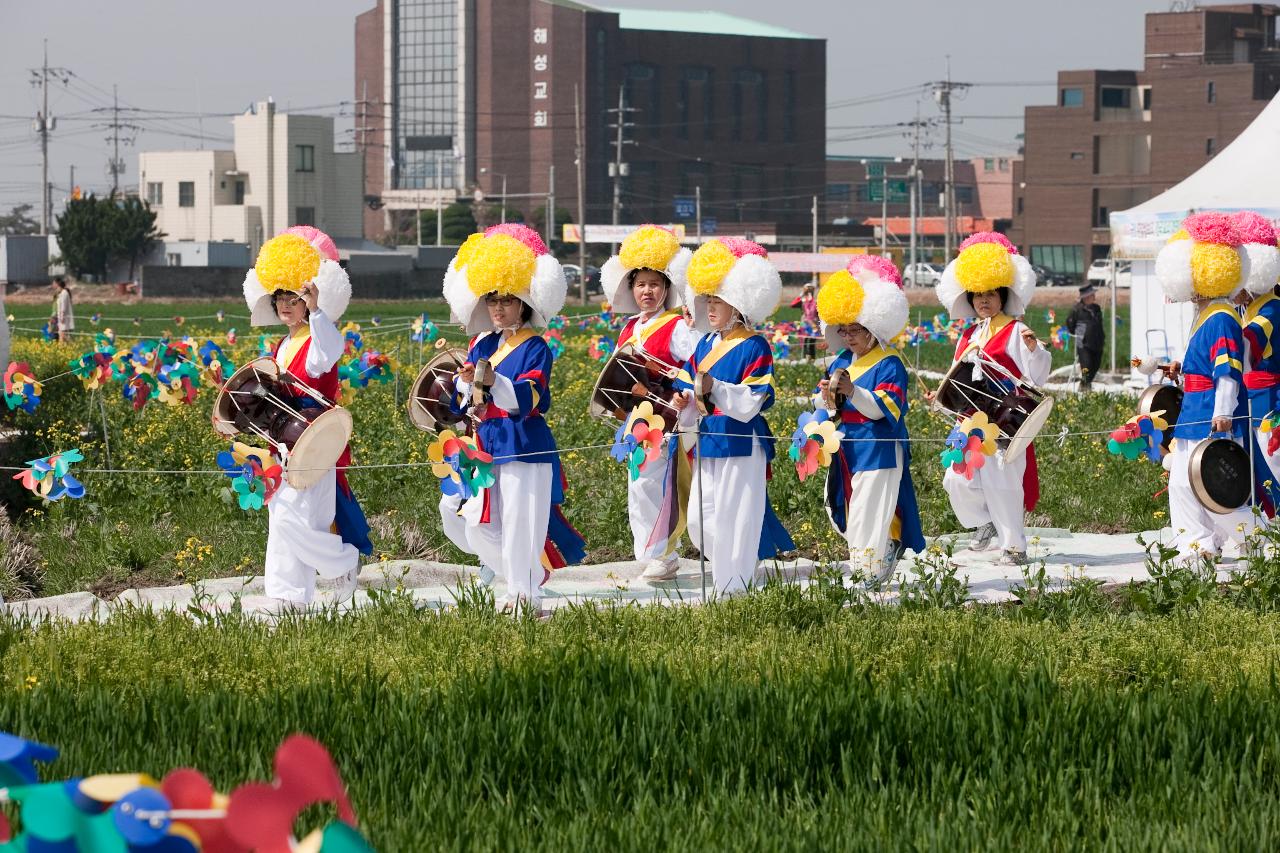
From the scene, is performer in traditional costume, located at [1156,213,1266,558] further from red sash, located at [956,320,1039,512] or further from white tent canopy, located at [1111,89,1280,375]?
white tent canopy, located at [1111,89,1280,375]

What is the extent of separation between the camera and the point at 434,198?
118 meters

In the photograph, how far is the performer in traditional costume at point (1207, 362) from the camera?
10336 mm

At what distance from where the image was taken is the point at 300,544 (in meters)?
8.90

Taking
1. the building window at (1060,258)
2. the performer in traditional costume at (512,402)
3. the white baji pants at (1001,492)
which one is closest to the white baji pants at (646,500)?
the performer in traditional costume at (512,402)

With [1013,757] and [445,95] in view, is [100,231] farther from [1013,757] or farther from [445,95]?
[1013,757]

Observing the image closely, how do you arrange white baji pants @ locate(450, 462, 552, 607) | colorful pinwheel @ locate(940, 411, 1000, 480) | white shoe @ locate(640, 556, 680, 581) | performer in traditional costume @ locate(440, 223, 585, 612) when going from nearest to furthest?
performer in traditional costume @ locate(440, 223, 585, 612)
white baji pants @ locate(450, 462, 552, 607)
colorful pinwheel @ locate(940, 411, 1000, 480)
white shoe @ locate(640, 556, 680, 581)

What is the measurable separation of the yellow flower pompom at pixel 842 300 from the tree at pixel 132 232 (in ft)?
219

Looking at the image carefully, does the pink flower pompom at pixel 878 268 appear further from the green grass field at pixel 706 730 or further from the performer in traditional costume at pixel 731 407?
the green grass field at pixel 706 730

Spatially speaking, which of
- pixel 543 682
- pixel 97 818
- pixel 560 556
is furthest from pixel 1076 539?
pixel 97 818

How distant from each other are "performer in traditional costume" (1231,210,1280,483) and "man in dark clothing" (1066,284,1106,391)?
13005 mm

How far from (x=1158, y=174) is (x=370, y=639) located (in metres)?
93.1

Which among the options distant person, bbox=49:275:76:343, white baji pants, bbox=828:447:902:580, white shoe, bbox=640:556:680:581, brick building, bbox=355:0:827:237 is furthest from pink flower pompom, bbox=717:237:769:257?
brick building, bbox=355:0:827:237

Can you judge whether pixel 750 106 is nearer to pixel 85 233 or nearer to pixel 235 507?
pixel 85 233

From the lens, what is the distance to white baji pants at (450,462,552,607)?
29.5 ft
